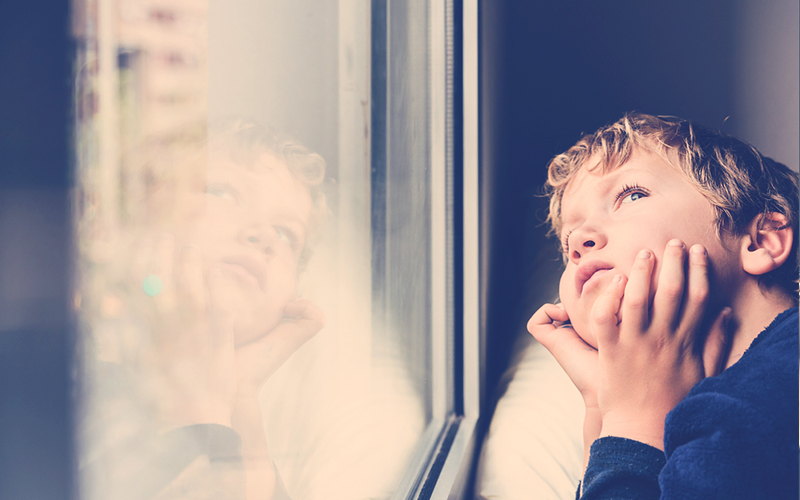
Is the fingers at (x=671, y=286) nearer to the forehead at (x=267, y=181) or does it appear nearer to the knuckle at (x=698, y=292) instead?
the knuckle at (x=698, y=292)

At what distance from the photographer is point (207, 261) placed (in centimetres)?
29

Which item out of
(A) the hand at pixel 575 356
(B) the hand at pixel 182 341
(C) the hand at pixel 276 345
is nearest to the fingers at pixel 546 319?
(A) the hand at pixel 575 356

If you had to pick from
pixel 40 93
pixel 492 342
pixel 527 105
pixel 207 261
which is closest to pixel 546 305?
pixel 492 342

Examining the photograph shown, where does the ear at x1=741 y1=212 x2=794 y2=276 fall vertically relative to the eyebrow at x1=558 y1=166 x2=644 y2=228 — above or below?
below

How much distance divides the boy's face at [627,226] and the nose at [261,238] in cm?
38

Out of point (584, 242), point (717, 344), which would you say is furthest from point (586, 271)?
point (717, 344)

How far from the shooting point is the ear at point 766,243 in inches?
20.7

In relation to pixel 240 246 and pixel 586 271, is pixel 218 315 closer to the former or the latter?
pixel 240 246

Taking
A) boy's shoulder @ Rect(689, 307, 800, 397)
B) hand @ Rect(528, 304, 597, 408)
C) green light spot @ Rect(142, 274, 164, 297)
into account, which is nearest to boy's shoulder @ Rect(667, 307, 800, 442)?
boy's shoulder @ Rect(689, 307, 800, 397)

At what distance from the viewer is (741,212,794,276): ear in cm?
53

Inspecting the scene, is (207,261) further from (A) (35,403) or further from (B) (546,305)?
(B) (546,305)

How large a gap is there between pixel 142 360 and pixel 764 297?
58 centimetres

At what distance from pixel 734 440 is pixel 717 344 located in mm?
A: 139

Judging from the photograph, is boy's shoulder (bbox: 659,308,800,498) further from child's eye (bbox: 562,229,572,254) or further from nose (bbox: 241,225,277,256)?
nose (bbox: 241,225,277,256)
